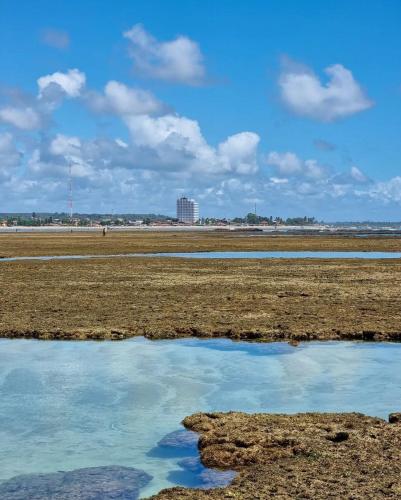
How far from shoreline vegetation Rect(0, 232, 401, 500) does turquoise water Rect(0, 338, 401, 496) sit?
3.08 feet

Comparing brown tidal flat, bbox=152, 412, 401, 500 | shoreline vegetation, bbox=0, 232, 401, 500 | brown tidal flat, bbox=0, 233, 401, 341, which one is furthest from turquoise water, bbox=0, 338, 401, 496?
brown tidal flat, bbox=0, 233, 401, 341

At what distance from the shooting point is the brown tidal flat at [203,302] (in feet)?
69.7

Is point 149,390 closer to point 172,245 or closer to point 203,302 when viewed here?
point 203,302

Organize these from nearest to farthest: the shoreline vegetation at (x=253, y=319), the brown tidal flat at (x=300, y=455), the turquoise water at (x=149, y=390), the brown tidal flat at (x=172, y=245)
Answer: the brown tidal flat at (x=300, y=455)
the shoreline vegetation at (x=253, y=319)
the turquoise water at (x=149, y=390)
the brown tidal flat at (x=172, y=245)

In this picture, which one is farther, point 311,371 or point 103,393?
point 311,371

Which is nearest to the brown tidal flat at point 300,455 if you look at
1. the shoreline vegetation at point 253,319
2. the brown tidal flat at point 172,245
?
the shoreline vegetation at point 253,319

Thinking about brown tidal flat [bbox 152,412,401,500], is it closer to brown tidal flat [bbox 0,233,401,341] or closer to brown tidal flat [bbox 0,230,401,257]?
brown tidal flat [bbox 0,233,401,341]

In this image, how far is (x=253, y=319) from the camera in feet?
→ 76.0

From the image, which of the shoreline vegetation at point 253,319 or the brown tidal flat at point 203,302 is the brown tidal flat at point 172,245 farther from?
Answer: the brown tidal flat at point 203,302

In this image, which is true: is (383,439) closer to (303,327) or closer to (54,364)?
(54,364)

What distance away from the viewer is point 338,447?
34.0 feet

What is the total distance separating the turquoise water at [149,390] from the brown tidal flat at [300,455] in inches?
30.9

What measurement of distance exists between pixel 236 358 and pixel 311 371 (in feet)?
7.64

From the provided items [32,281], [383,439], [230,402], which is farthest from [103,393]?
[32,281]
